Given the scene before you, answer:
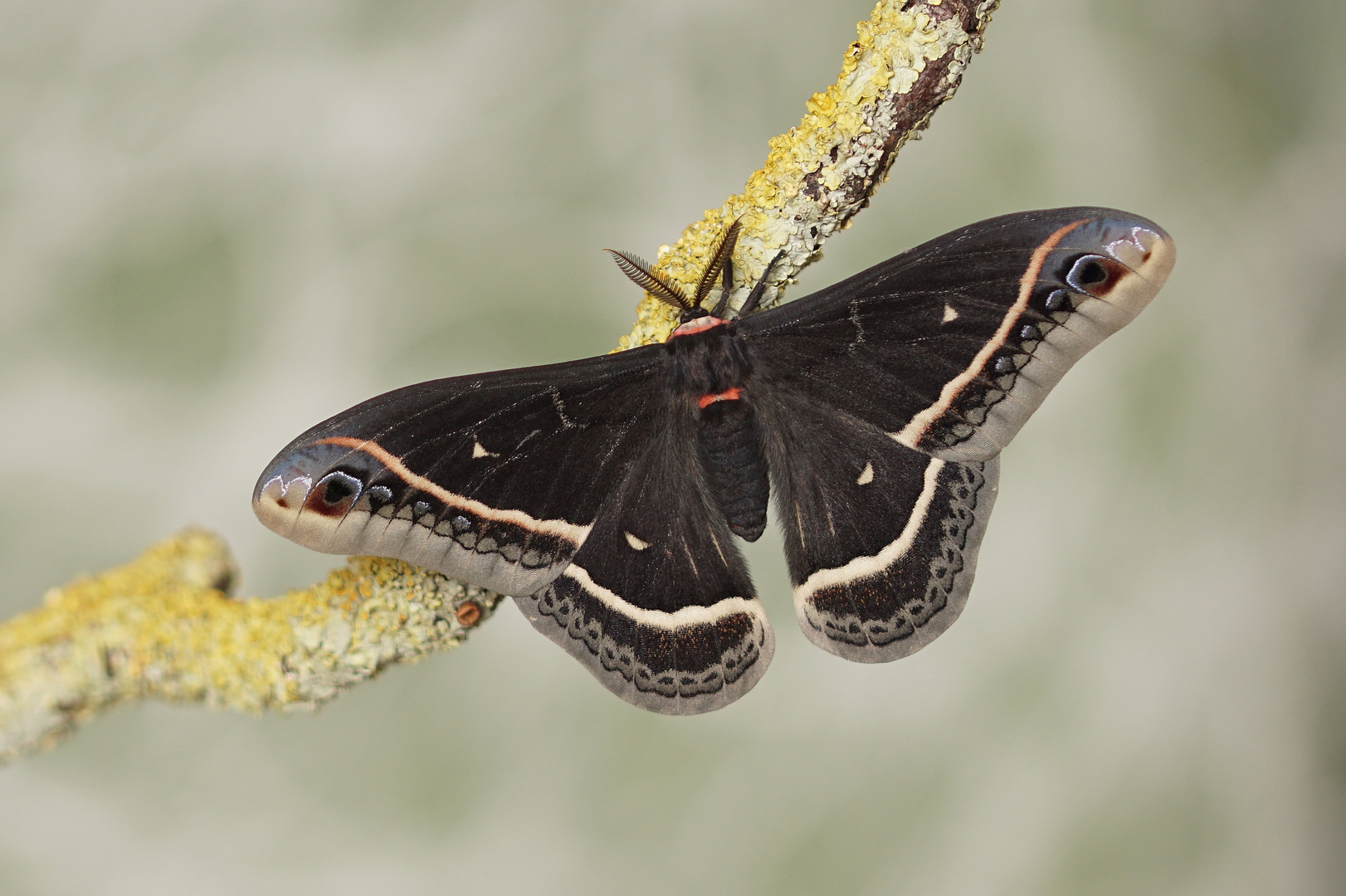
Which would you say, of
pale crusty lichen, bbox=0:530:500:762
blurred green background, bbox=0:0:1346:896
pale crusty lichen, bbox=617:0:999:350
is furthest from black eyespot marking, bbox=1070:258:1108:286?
blurred green background, bbox=0:0:1346:896

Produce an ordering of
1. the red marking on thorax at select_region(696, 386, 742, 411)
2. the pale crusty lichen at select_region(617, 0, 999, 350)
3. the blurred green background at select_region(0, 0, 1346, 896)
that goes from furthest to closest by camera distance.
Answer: the blurred green background at select_region(0, 0, 1346, 896)
the red marking on thorax at select_region(696, 386, 742, 411)
the pale crusty lichen at select_region(617, 0, 999, 350)

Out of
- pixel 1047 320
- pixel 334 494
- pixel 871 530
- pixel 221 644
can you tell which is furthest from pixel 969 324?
pixel 221 644

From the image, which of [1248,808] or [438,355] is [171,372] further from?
[1248,808]

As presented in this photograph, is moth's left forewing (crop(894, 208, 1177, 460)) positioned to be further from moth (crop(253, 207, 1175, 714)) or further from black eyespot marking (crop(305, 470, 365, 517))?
black eyespot marking (crop(305, 470, 365, 517))

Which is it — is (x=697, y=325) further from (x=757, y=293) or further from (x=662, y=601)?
(x=662, y=601)

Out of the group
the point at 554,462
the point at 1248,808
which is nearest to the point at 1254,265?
the point at 1248,808
